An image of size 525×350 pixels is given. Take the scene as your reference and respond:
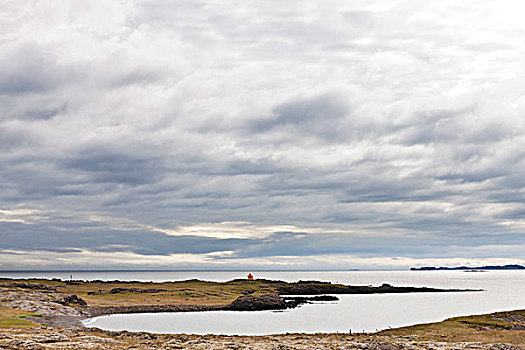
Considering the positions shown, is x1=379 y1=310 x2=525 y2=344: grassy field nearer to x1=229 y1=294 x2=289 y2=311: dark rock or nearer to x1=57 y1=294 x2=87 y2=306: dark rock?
x1=229 y1=294 x2=289 y2=311: dark rock

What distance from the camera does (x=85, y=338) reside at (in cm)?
4566

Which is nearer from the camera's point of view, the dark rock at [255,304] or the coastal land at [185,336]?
the coastal land at [185,336]

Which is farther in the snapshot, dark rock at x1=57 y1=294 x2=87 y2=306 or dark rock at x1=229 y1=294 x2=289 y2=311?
dark rock at x1=229 y1=294 x2=289 y2=311

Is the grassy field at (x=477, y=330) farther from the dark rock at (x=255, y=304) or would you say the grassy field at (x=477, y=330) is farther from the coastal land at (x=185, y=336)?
the dark rock at (x=255, y=304)

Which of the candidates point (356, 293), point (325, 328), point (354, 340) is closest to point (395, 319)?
point (325, 328)

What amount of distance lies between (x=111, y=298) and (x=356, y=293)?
105 metres

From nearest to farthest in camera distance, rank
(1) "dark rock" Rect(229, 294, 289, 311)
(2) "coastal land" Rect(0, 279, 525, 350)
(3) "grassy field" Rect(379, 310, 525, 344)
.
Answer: (2) "coastal land" Rect(0, 279, 525, 350) → (3) "grassy field" Rect(379, 310, 525, 344) → (1) "dark rock" Rect(229, 294, 289, 311)

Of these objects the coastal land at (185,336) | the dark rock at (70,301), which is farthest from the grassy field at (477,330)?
the dark rock at (70,301)

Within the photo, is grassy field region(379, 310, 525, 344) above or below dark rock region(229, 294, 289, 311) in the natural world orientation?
above

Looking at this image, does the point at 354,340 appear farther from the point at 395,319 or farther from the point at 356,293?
the point at 356,293

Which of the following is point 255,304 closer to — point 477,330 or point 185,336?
point 477,330

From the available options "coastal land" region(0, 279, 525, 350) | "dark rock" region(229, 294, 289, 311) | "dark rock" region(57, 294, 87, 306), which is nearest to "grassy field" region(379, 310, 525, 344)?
"coastal land" region(0, 279, 525, 350)

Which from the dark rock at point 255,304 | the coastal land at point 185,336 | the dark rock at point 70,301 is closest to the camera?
the coastal land at point 185,336

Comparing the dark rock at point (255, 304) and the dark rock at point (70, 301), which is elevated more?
the dark rock at point (70, 301)
